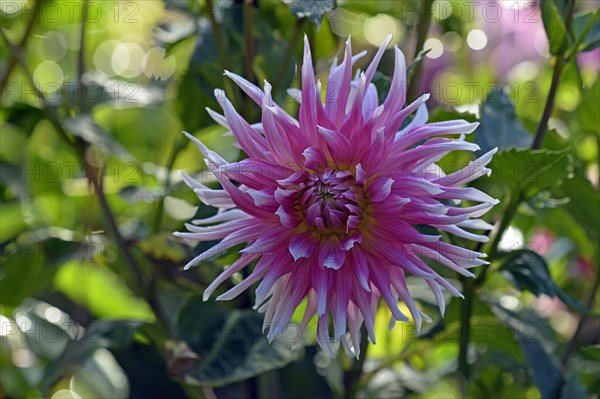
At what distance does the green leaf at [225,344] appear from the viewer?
0.63 metres

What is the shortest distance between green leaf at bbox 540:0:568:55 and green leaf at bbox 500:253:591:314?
0.15 meters

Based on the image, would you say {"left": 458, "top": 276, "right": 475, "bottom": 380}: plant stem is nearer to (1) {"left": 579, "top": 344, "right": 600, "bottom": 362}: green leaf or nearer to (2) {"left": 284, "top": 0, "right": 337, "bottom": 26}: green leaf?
(1) {"left": 579, "top": 344, "right": 600, "bottom": 362}: green leaf

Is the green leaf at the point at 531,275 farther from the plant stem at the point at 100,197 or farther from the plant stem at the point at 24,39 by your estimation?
the plant stem at the point at 24,39

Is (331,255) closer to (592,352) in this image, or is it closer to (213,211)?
(213,211)

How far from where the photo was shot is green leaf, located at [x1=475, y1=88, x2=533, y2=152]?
63 cm

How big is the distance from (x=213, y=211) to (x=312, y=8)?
0.16 meters

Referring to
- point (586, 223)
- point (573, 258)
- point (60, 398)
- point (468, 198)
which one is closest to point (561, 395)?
point (586, 223)

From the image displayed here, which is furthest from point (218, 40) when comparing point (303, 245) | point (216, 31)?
point (303, 245)

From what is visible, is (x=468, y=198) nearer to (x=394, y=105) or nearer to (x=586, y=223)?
(x=394, y=105)

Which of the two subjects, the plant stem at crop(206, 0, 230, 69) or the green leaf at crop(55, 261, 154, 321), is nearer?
the plant stem at crop(206, 0, 230, 69)

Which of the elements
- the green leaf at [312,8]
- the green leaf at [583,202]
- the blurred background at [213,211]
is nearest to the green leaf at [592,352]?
the blurred background at [213,211]

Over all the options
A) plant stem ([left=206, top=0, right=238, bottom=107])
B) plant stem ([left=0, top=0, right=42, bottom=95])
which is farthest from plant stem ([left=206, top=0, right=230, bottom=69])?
plant stem ([left=0, top=0, right=42, bottom=95])

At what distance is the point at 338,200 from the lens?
0.51 meters

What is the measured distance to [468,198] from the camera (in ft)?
1.67
